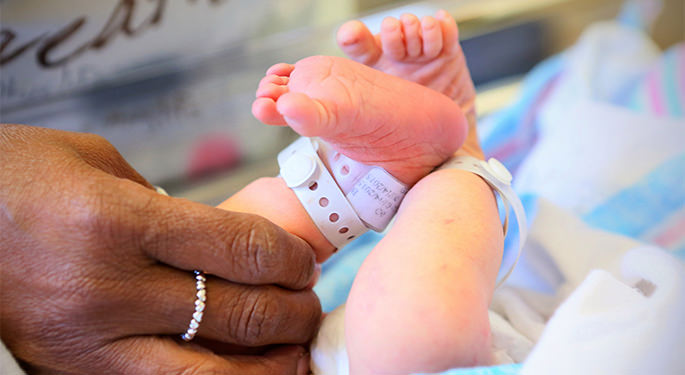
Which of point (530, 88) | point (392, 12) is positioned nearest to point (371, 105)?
point (392, 12)

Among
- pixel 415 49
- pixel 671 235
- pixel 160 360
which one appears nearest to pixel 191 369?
pixel 160 360

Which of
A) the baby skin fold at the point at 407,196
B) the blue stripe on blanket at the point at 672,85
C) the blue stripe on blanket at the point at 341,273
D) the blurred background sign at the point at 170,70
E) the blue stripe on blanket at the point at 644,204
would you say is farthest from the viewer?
the blue stripe on blanket at the point at 672,85

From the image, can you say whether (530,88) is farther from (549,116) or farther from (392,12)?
(392,12)

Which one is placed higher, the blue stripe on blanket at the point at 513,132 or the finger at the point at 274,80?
the finger at the point at 274,80

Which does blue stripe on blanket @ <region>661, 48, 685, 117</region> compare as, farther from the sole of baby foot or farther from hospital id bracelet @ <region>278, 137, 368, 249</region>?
hospital id bracelet @ <region>278, 137, 368, 249</region>

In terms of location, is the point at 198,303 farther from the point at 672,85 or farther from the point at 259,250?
the point at 672,85

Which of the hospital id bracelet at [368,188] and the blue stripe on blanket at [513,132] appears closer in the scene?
the hospital id bracelet at [368,188]

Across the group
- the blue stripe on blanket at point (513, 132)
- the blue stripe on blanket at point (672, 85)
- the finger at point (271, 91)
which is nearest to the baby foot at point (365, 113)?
the finger at point (271, 91)

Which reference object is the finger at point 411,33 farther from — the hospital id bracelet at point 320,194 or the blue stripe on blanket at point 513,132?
the blue stripe on blanket at point 513,132

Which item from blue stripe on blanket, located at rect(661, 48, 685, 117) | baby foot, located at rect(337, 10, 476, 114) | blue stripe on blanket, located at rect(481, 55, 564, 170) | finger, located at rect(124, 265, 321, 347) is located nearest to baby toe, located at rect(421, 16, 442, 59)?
baby foot, located at rect(337, 10, 476, 114)

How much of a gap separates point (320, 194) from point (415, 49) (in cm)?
23

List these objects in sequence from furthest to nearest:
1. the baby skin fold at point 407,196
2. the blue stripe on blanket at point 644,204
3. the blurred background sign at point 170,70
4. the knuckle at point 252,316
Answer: the blue stripe on blanket at point 644,204, the blurred background sign at point 170,70, the knuckle at point 252,316, the baby skin fold at point 407,196

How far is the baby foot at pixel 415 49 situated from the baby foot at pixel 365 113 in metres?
0.08

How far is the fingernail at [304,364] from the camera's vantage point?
69cm
